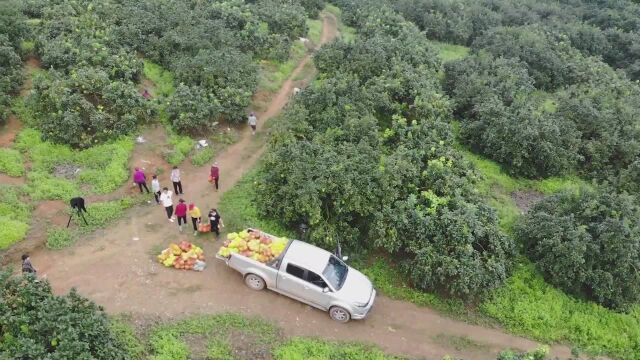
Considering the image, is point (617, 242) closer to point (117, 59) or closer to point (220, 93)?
point (220, 93)

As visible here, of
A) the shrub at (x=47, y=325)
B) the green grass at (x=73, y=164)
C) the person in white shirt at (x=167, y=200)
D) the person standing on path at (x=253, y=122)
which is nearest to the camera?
the shrub at (x=47, y=325)

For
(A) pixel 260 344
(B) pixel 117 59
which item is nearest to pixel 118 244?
(A) pixel 260 344

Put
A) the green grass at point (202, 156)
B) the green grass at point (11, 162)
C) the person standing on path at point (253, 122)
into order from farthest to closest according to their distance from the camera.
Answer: the person standing on path at point (253, 122)
the green grass at point (202, 156)
the green grass at point (11, 162)

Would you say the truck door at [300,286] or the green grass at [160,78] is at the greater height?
the green grass at [160,78]

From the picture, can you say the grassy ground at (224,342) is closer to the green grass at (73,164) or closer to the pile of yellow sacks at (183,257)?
the pile of yellow sacks at (183,257)

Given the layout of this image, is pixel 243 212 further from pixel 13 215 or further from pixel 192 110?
pixel 13 215

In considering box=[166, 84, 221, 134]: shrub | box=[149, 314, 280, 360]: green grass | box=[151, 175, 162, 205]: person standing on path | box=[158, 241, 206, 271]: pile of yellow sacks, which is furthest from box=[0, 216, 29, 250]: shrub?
box=[166, 84, 221, 134]: shrub

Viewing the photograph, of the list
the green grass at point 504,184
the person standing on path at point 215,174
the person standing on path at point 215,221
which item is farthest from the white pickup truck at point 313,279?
the green grass at point 504,184
